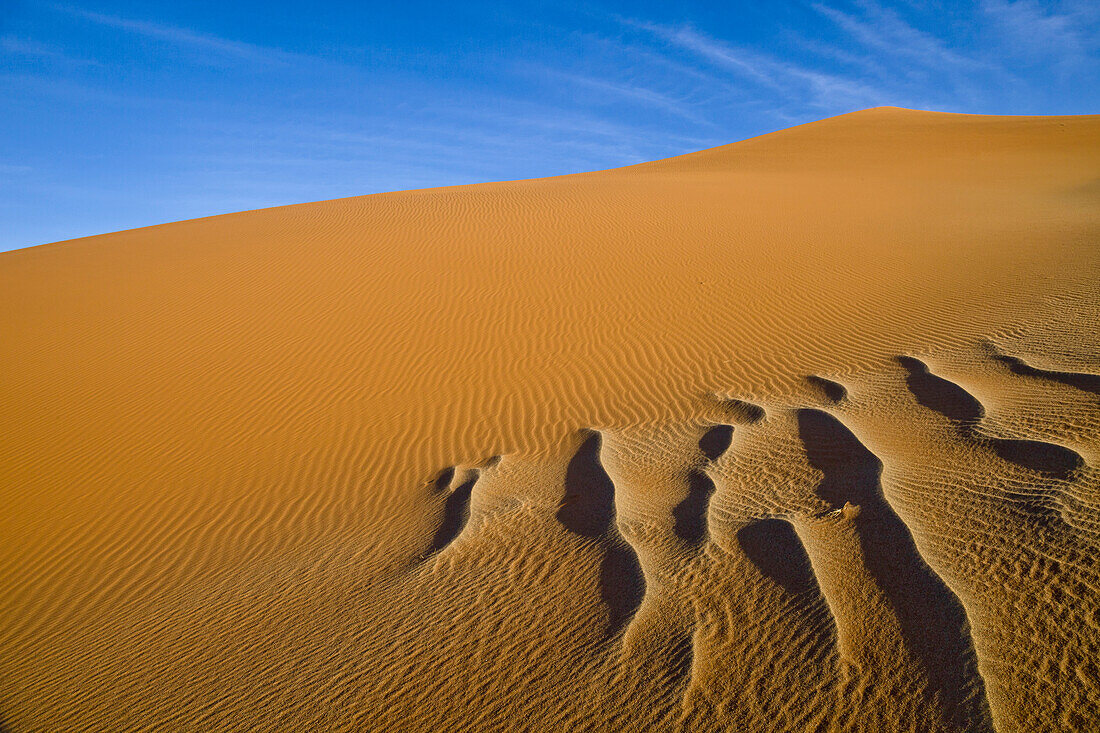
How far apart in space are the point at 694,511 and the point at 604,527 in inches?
21.8

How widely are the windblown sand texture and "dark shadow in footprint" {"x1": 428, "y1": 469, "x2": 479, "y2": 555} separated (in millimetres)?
31

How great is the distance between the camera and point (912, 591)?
249 cm

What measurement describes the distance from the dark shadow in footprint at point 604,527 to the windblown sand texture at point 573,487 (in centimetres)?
3

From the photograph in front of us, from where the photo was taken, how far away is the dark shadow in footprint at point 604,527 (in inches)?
115

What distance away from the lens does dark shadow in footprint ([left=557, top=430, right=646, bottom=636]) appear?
293cm

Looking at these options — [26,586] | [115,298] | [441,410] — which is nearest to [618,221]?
[441,410]

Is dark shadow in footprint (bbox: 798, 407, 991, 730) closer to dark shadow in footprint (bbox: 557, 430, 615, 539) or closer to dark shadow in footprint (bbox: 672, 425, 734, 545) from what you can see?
dark shadow in footprint (bbox: 672, 425, 734, 545)

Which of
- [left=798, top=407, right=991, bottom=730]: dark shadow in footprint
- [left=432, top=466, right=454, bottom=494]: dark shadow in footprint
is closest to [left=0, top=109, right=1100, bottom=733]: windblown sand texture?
[left=798, top=407, right=991, bottom=730]: dark shadow in footprint

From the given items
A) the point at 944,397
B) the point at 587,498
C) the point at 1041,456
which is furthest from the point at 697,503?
the point at 944,397

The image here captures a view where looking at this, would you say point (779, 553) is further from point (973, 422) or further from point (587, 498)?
point (973, 422)

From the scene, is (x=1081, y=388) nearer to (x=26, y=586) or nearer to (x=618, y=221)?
(x=26, y=586)

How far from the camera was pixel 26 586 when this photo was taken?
5012mm

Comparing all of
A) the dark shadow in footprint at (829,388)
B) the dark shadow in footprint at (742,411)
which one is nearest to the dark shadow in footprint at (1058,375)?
the dark shadow in footprint at (829,388)

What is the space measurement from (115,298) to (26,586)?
32.7ft
